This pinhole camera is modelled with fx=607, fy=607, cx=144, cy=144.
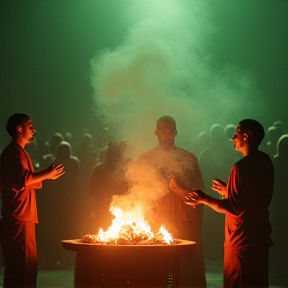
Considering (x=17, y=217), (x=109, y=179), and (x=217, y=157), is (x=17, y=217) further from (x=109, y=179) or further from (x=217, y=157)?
(x=217, y=157)

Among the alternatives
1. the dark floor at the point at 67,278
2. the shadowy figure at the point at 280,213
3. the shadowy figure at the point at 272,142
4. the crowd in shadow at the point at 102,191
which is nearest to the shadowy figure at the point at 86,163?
the crowd in shadow at the point at 102,191

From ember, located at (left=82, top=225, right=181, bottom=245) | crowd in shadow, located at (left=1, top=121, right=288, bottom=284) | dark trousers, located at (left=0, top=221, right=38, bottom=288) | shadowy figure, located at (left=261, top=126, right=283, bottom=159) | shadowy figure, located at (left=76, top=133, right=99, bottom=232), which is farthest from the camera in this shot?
shadowy figure, located at (left=76, top=133, right=99, bottom=232)

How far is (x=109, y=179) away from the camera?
29.3ft

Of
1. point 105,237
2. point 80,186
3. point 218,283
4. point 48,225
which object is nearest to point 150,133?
point 80,186

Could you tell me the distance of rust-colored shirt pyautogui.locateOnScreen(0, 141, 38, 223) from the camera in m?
6.14

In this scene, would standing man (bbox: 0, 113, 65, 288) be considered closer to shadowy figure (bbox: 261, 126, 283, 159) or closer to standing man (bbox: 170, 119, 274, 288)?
standing man (bbox: 170, 119, 274, 288)

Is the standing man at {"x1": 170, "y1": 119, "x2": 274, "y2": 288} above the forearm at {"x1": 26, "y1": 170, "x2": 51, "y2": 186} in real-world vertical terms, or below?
below

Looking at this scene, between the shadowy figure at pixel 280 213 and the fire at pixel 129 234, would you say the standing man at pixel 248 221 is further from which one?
the shadowy figure at pixel 280 213

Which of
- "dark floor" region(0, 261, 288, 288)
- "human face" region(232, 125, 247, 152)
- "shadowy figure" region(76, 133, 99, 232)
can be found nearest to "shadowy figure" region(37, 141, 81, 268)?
"dark floor" region(0, 261, 288, 288)

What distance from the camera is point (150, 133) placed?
1328cm

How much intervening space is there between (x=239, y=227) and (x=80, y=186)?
5.48 meters

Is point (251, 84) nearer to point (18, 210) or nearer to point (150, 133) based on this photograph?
point (150, 133)

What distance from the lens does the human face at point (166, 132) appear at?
7741 millimetres

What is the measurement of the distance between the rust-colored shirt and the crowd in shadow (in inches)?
104
